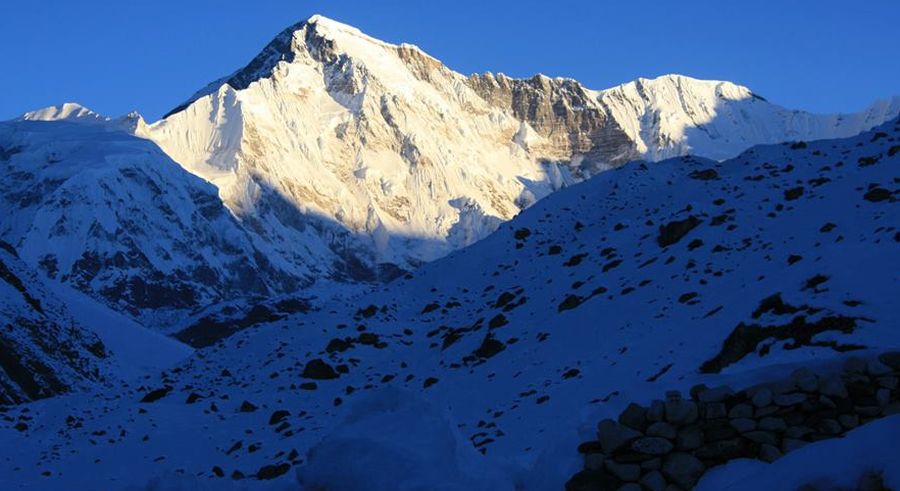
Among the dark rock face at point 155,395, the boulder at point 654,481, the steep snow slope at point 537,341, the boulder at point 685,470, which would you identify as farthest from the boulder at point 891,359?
the dark rock face at point 155,395

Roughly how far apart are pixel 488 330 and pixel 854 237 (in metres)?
11.8

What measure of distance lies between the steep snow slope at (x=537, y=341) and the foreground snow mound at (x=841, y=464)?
6.86 ft

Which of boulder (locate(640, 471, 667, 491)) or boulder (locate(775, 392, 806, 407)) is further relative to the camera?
boulder (locate(775, 392, 806, 407))

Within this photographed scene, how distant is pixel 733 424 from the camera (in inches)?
475

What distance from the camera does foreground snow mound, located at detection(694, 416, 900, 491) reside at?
966 centimetres

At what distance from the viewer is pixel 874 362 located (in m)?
12.4

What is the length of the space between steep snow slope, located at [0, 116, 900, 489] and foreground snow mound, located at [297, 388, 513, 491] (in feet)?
0.10

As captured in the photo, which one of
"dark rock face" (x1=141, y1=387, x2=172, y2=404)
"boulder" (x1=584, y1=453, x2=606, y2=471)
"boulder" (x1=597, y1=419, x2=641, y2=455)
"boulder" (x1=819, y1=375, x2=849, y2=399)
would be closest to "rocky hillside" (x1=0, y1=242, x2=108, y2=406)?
"dark rock face" (x1=141, y1=387, x2=172, y2=404)

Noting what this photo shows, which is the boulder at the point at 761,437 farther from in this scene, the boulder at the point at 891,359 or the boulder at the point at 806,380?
the boulder at the point at 891,359

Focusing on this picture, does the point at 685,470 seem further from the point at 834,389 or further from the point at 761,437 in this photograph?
the point at 834,389

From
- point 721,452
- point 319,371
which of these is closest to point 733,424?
point 721,452

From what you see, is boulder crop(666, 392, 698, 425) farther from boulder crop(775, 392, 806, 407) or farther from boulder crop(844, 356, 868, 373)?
boulder crop(844, 356, 868, 373)

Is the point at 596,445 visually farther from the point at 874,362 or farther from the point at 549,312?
the point at 549,312

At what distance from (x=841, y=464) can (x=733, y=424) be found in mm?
2130
